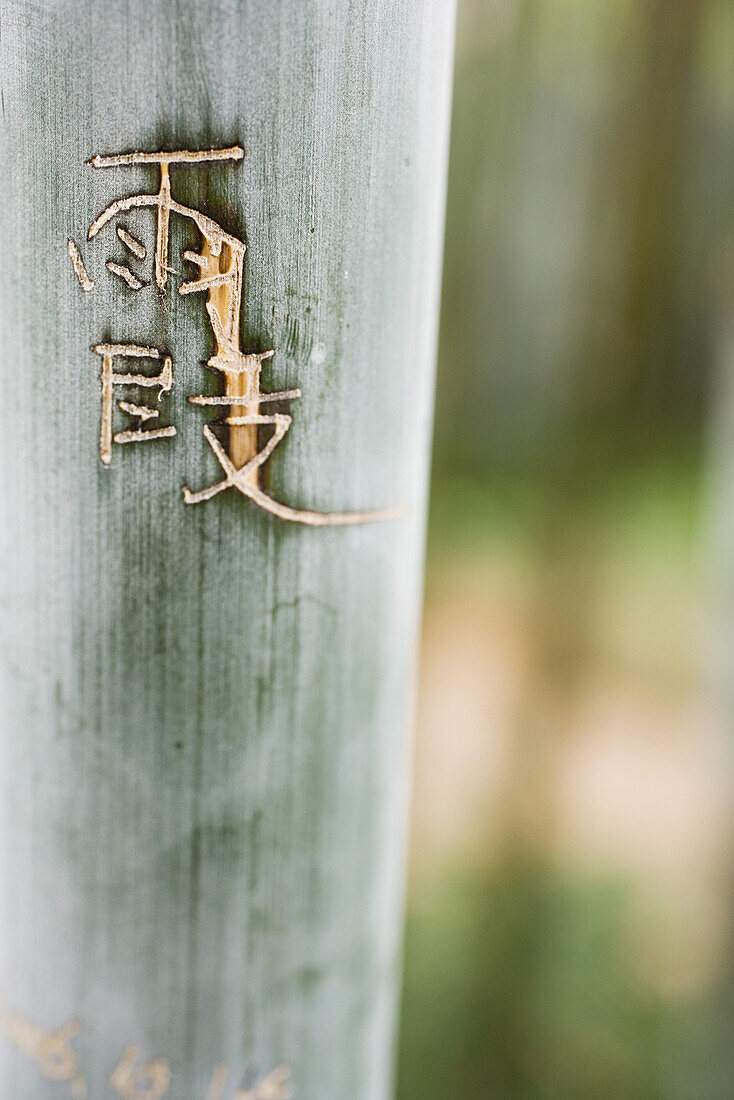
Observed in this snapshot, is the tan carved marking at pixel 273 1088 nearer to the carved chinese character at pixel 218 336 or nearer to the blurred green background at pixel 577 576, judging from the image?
the carved chinese character at pixel 218 336

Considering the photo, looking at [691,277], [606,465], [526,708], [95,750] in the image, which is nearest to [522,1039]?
[526,708]

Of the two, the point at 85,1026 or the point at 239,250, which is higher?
the point at 239,250

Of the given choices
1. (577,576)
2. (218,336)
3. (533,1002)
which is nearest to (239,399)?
(218,336)

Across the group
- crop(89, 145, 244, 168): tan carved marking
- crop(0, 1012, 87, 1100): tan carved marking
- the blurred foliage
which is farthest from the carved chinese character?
the blurred foliage

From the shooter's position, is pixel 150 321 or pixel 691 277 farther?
pixel 691 277

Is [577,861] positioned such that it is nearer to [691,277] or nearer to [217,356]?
[691,277]

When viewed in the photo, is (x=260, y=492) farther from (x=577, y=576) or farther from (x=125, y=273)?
(x=577, y=576)

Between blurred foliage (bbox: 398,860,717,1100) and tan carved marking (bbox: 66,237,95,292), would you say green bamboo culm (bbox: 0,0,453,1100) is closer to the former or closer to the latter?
tan carved marking (bbox: 66,237,95,292)
